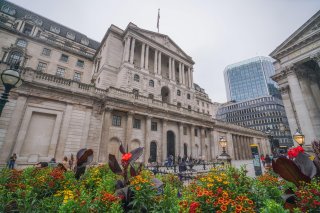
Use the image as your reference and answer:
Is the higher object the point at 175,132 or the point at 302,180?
the point at 175,132

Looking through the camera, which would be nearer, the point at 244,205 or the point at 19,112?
the point at 244,205

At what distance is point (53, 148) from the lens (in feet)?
52.1

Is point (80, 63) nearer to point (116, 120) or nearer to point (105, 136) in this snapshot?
point (116, 120)

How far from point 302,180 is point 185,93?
30.0m

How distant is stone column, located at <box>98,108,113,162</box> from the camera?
17.9 m

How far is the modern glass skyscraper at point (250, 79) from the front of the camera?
117875mm

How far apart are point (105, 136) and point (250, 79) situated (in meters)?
137

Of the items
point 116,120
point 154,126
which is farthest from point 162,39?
point 116,120

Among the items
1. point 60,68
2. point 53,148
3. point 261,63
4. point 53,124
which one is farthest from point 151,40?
point 261,63

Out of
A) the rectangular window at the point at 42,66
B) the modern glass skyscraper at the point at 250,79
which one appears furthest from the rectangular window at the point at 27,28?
the modern glass skyscraper at the point at 250,79

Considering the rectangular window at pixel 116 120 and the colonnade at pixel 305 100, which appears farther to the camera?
the rectangular window at pixel 116 120

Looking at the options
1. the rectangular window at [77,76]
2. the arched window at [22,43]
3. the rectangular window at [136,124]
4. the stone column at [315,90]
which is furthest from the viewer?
the rectangular window at [77,76]

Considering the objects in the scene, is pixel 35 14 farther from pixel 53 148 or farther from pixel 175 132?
pixel 175 132

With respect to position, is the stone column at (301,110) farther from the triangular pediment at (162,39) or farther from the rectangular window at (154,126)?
the triangular pediment at (162,39)
